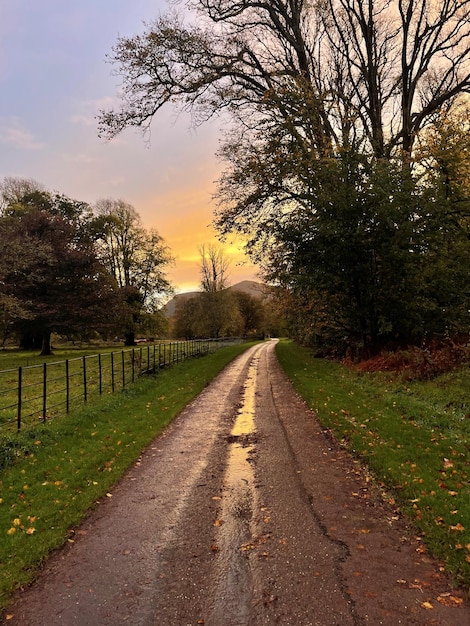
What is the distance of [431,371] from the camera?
1330 cm

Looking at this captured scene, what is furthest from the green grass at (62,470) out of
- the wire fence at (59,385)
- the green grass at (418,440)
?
the green grass at (418,440)

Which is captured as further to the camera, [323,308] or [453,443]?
[323,308]

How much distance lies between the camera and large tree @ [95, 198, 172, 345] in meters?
45.1

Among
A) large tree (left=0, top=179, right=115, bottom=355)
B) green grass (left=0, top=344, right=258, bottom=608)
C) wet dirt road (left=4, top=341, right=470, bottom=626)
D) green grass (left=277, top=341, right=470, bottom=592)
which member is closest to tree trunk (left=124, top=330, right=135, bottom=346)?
large tree (left=0, top=179, right=115, bottom=355)

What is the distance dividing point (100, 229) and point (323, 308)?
94.5ft

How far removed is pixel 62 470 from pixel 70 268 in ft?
91.5

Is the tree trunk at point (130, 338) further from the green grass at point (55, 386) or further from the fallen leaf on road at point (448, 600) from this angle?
the fallen leaf on road at point (448, 600)

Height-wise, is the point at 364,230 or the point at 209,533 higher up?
the point at 364,230

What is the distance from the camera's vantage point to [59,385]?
15.6m

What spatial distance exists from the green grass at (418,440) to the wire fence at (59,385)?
7.06 metres

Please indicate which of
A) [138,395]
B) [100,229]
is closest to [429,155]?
[138,395]

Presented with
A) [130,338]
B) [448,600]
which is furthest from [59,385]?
[130,338]

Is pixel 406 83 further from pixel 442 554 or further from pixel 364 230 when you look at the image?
pixel 442 554

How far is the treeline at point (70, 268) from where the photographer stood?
87.8 feet
